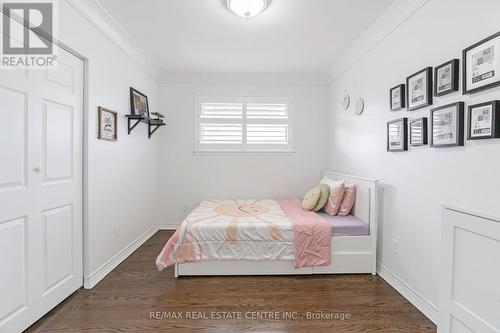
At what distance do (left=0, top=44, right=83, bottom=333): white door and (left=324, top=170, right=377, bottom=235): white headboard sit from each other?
2.78 m

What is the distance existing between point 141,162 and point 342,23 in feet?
9.71

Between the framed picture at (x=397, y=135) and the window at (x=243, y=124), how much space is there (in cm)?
191

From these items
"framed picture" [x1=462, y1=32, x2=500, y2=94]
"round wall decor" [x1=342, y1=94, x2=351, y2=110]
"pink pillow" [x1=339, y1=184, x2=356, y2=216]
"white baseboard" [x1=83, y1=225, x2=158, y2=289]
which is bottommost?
"white baseboard" [x1=83, y1=225, x2=158, y2=289]

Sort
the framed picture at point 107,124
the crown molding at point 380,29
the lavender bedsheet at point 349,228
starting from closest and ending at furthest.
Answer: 1. the crown molding at point 380,29
2. the framed picture at point 107,124
3. the lavender bedsheet at point 349,228

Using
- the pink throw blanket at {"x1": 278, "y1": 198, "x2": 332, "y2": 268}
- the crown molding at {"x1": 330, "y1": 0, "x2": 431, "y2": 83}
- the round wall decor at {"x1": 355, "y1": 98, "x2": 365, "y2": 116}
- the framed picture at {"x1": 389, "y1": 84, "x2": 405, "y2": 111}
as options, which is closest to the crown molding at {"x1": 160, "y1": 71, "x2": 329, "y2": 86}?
the crown molding at {"x1": 330, "y1": 0, "x2": 431, "y2": 83}

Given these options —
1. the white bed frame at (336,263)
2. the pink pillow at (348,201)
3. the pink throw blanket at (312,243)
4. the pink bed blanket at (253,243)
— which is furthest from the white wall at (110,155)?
the pink pillow at (348,201)

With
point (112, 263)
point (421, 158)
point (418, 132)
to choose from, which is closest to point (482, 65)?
point (418, 132)

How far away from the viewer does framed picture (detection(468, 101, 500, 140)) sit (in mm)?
1353

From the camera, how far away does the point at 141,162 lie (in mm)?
3416

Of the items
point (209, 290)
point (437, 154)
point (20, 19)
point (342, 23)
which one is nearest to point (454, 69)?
point (437, 154)

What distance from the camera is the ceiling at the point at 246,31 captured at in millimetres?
2238

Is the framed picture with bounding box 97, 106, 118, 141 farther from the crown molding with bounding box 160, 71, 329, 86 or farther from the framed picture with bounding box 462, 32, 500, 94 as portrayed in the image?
the framed picture with bounding box 462, 32, 500, 94

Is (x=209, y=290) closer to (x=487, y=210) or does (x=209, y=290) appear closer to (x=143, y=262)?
(x=143, y=262)

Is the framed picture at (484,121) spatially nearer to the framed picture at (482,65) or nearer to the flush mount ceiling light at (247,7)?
the framed picture at (482,65)
